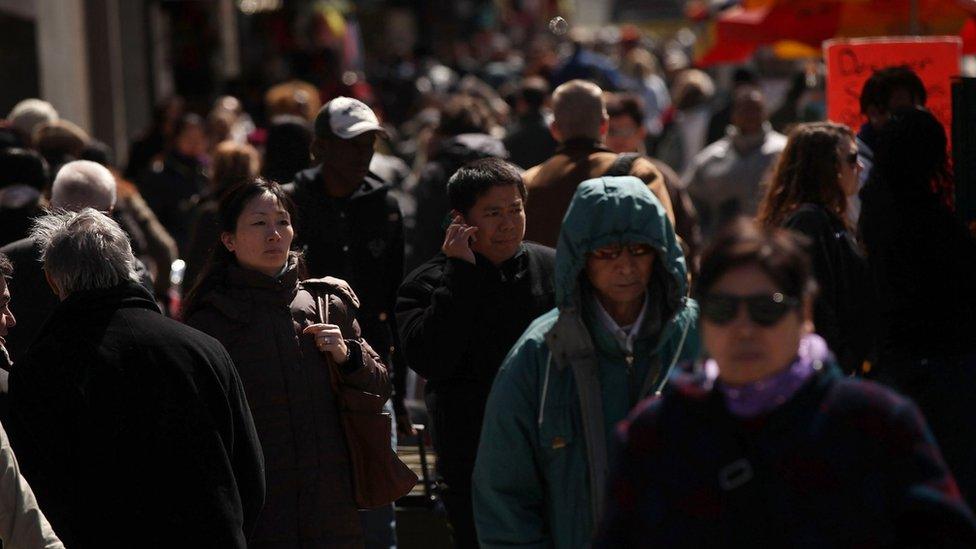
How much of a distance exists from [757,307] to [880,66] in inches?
237

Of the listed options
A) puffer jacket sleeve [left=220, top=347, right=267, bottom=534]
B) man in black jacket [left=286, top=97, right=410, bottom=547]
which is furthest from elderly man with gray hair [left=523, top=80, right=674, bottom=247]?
puffer jacket sleeve [left=220, top=347, right=267, bottom=534]

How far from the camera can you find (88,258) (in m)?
5.39

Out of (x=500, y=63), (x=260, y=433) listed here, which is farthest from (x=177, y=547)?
(x=500, y=63)

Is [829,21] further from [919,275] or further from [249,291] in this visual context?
[249,291]

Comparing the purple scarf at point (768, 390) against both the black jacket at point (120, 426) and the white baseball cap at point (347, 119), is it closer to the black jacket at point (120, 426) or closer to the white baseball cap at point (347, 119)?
the black jacket at point (120, 426)

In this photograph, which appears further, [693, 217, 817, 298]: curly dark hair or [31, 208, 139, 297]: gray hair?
[31, 208, 139, 297]: gray hair

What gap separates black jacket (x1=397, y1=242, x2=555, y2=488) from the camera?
6.24m

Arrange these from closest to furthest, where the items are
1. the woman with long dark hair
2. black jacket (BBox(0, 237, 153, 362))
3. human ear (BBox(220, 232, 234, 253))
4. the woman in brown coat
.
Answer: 1. the woman in brown coat
2. human ear (BBox(220, 232, 234, 253))
3. the woman with long dark hair
4. black jacket (BBox(0, 237, 153, 362))

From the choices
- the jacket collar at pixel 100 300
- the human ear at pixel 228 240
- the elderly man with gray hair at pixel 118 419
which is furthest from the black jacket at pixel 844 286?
the jacket collar at pixel 100 300

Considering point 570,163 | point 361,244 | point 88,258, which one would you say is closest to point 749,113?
point 570,163

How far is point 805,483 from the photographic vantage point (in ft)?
11.9

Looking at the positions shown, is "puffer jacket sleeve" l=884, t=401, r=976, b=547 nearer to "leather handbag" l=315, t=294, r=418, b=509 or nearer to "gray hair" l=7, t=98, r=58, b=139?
"leather handbag" l=315, t=294, r=418, b=509

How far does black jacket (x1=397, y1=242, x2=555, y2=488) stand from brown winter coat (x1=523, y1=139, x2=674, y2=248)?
189 centimetres

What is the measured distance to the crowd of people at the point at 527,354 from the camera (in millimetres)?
3656
